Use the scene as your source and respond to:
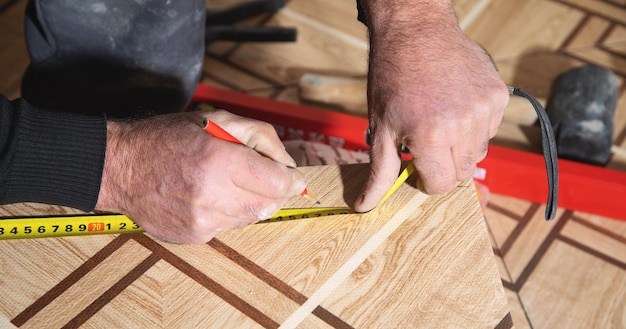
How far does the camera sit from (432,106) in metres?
0.90

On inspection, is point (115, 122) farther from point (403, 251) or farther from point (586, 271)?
point (586, 271)

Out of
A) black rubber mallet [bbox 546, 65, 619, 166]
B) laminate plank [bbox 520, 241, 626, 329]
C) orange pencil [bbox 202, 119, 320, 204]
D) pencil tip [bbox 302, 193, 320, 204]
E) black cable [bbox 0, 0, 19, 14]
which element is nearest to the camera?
orange pencil [bbox 202, 119, 320, 204]

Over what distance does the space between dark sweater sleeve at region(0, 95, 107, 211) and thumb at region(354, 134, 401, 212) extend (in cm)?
36

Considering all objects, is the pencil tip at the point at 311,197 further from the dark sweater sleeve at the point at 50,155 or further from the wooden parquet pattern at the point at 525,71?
the wooden parquet pattern at the point at 525,71

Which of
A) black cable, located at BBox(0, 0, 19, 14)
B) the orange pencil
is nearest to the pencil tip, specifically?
the orange pencil

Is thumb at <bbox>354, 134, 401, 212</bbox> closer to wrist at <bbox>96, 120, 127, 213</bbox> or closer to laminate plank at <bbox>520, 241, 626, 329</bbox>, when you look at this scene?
wrist at <bbox>96, 120, 127, 213</bbox>

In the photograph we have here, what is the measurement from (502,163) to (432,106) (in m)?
0.61

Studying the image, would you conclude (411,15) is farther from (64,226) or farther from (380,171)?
(64,226)

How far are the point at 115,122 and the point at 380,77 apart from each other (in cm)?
38

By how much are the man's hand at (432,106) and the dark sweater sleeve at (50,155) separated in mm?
369

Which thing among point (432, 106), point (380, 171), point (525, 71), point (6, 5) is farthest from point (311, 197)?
point (6, 5)

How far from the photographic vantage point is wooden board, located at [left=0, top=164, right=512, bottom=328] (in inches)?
33.1

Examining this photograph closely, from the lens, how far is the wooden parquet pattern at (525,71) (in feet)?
4.53

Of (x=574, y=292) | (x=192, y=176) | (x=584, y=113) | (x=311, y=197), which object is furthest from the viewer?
(x=584, y=113)
